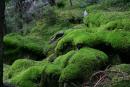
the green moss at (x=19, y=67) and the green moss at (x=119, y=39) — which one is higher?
the green moss at (x=119, y=39)

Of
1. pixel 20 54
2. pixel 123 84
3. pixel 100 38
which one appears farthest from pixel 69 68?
pixel 20 54

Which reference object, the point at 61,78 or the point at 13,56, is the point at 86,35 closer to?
the point at 61,78

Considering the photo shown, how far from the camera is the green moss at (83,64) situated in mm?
7945

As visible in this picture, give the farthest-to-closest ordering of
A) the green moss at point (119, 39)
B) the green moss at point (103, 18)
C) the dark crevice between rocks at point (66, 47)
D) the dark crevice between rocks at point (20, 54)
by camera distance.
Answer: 1. the dark crevice between rocks at point (20, 54)
2. the green moss at point (103, 18)
3. the dark crevice between rocks at point (66, 47)
4. the green moss at point (119, 39)

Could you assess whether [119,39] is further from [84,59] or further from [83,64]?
[83,64]

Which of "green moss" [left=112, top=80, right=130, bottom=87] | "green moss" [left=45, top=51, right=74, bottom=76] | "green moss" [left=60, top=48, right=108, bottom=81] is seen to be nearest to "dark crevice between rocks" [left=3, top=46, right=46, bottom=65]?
"green moss" [left=45, top=51, right=74, bottom=76]

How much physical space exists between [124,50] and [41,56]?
193 inches

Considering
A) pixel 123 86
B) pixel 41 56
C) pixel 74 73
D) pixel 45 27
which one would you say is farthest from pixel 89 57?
pixel 45 27

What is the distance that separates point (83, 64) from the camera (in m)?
8.13

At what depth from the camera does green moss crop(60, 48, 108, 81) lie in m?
7.95

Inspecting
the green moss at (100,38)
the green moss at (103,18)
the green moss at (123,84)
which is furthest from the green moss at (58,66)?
the green moss at (123,84)

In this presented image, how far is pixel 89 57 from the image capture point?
830 cm

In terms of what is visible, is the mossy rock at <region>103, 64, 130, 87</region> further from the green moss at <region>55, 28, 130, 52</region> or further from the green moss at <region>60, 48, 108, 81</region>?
the green moss at <region>55, 28, 130, 52</region>

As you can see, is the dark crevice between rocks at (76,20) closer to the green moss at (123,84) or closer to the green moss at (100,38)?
the green moss at (100,38)
